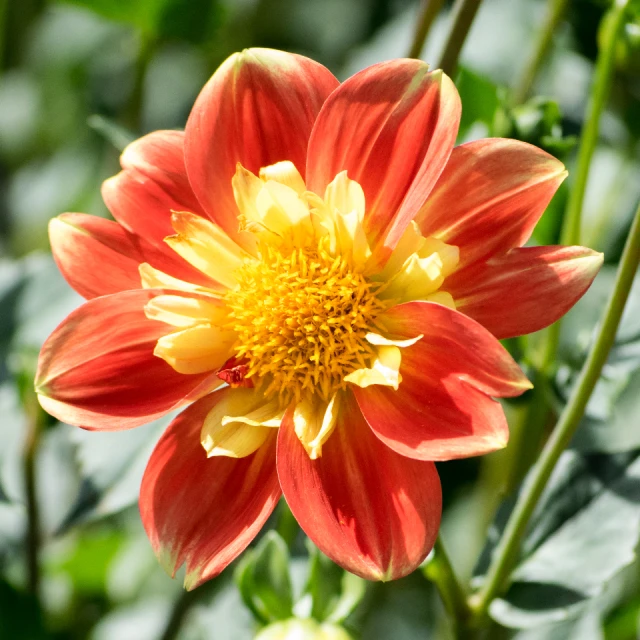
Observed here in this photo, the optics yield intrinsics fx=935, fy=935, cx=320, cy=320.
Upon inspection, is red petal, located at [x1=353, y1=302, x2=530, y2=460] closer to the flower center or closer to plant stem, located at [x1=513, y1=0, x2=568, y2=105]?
the flower center

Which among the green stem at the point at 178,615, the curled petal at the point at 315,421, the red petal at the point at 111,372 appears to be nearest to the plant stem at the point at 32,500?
the green stem at the point at 178,615

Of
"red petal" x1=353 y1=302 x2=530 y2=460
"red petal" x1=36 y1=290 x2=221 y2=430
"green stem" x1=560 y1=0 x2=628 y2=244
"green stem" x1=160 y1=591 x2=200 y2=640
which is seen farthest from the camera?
"green stem" x1=160 y1=591 x2=200 y2=640

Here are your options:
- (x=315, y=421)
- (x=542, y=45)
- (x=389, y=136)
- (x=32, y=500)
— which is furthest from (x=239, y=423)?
(x=542, y=45)

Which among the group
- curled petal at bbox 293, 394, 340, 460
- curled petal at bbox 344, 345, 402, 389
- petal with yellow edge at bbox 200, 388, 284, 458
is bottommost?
petal with yellow edge at bbox 200, 388, 284, 458

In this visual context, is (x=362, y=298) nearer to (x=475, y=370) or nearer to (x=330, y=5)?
(x=475, y=370)

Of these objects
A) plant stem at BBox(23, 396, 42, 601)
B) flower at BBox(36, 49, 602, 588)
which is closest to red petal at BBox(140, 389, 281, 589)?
flower at BBox(36, 49, 602, 588)

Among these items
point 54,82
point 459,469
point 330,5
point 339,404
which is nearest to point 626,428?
point 339,404

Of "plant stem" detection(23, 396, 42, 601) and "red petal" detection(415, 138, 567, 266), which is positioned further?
"plant stem" detection(23, 396, 42, 601)
